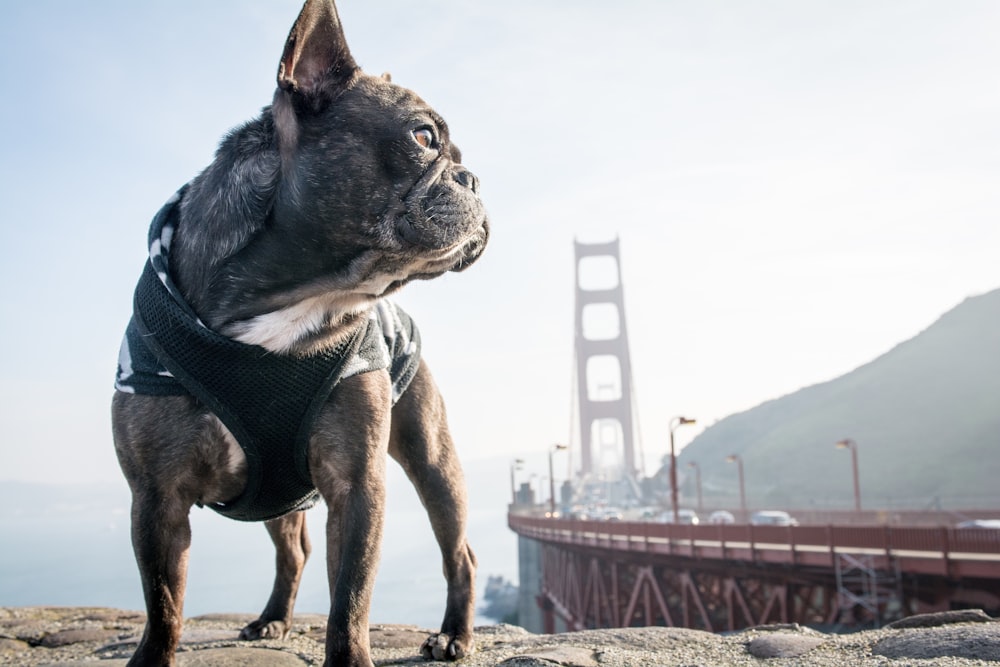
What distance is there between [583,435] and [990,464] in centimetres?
3372

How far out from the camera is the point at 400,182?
9.92ft

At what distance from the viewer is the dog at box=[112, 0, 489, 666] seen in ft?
9.88

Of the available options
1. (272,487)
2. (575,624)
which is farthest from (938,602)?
(575,624)

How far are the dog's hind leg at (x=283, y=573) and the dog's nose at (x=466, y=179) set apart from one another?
221cm

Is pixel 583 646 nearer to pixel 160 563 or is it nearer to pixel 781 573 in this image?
pixel 160 563

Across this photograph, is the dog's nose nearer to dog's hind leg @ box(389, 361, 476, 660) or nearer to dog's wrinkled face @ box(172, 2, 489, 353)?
dog's wrinkled face @ box(172, 2, 489, 353)

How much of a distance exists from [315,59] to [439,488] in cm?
202

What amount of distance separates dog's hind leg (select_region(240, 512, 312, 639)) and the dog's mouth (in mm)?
2155

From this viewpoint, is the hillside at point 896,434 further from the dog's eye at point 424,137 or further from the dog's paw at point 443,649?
the dog's eye at point 424,137

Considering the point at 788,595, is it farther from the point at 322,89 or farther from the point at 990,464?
the point at 990,464

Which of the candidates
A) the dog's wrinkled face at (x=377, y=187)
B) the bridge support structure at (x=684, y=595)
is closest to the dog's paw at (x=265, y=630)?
the dog's wrinkled face at (x=377, y=187)

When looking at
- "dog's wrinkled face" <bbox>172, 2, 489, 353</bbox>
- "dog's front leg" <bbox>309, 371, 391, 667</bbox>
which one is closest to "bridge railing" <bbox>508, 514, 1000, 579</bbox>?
"dog's front leg" <bbox>309, 371, 391, 667</bbox>

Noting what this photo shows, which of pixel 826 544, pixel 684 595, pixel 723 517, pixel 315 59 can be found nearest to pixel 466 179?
pixel 315 59

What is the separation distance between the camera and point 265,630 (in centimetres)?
474
